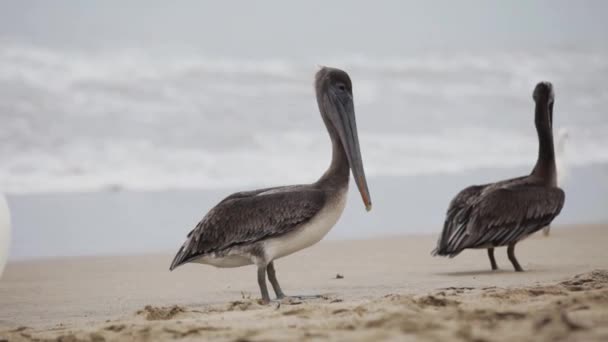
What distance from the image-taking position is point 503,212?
23.6 ft

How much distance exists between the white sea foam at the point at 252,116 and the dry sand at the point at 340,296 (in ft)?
18.3

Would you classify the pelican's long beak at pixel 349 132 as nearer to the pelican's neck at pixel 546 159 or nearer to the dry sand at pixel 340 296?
the dry sand at pixel 340 296

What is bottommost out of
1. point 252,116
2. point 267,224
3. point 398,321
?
point 398,321

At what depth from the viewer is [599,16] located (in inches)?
1339

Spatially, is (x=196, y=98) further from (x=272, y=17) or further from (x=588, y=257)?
(x=588, y=257)

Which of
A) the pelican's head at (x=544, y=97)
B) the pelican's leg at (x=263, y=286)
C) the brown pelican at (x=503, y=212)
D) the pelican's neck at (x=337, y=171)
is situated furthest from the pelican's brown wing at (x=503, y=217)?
the pelican's leg at (x=263, y=286)

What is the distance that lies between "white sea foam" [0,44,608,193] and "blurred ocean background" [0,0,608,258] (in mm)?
71

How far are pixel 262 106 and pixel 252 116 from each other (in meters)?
1.06

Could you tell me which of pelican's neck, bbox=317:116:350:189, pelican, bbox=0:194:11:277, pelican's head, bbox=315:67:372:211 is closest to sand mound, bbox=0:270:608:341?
pelican, bbox=0:194:11:277

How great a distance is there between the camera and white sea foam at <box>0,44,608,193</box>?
15.6m

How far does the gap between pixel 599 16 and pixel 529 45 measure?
6458 mm

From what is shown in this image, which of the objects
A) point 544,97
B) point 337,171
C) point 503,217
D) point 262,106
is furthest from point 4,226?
point 262,106

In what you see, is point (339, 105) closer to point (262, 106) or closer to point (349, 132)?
point (349, 132)

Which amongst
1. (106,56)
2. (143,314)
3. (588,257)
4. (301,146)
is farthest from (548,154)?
(106,56)
